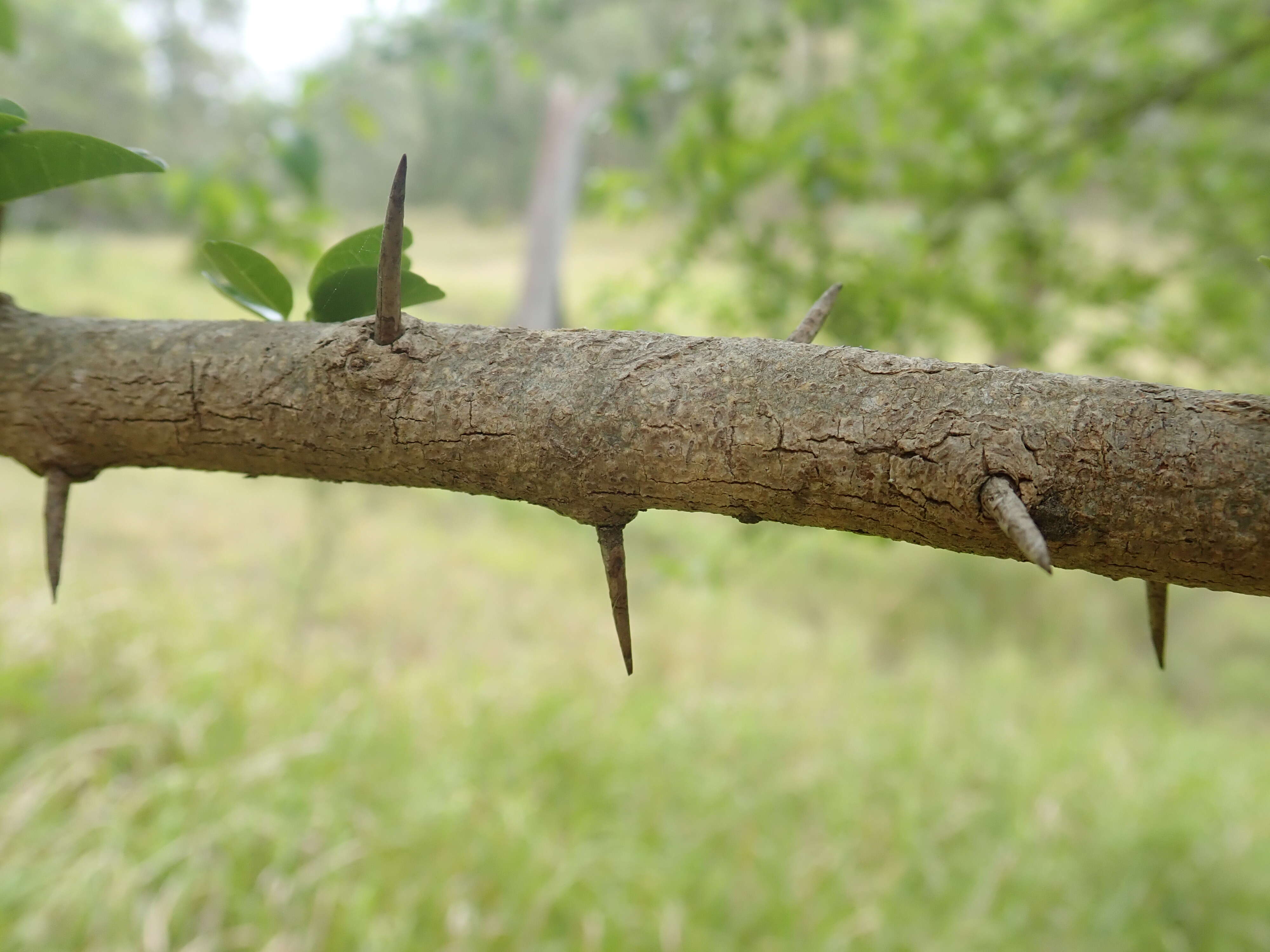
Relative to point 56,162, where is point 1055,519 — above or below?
below

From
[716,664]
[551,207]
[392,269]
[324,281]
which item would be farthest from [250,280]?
[551,207]

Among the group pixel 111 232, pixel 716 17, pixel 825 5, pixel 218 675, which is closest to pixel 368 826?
pixel 218 675

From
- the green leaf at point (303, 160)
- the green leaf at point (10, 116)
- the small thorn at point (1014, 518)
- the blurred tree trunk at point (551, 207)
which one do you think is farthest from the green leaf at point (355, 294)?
the blurred tree trunk at point (551, 207)

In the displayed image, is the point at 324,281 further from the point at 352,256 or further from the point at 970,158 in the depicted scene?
the point at 970,158

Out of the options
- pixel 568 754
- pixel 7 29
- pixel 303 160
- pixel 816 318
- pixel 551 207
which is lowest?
pixel 568 754

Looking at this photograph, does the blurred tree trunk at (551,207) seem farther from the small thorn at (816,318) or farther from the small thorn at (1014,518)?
the small thorn at (1014,518)

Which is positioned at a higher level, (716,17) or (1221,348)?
(716,17)

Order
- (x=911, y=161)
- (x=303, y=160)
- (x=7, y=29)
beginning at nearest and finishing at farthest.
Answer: (x=7, y=29) < (x=303, y=160) < (x=911, y=161)

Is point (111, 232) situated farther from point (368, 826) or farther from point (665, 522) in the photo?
point (368, 826)
